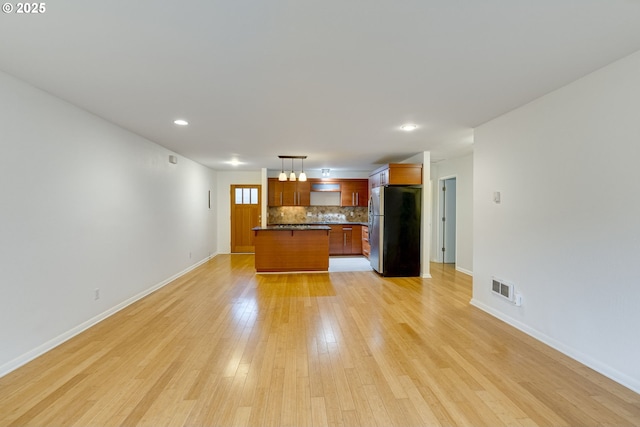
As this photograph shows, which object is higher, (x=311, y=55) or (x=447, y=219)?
(x=311, y=55)

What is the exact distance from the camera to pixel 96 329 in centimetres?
303

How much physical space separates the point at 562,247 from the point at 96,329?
15.7 ft

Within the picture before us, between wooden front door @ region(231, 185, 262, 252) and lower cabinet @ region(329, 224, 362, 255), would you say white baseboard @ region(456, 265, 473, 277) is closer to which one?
lower cabinet @ region(329, 224, 362, 255)

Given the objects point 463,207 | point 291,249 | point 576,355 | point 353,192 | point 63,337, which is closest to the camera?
point 576,355

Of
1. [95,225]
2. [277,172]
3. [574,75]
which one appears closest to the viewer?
[574,75]

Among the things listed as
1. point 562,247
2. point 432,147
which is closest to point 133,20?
point 562,247

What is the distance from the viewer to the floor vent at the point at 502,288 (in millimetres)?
3160

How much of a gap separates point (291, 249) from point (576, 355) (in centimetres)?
449

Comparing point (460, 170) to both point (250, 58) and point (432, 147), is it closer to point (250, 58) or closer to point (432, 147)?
point (432, 147)

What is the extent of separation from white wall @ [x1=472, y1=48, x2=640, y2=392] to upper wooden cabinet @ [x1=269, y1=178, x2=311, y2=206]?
5.39m

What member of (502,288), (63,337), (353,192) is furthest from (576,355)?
(353,192)

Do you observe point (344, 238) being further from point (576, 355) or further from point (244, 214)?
point (576, 355)

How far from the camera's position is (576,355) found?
2.41m

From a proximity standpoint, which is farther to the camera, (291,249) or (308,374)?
A: (291,249)
